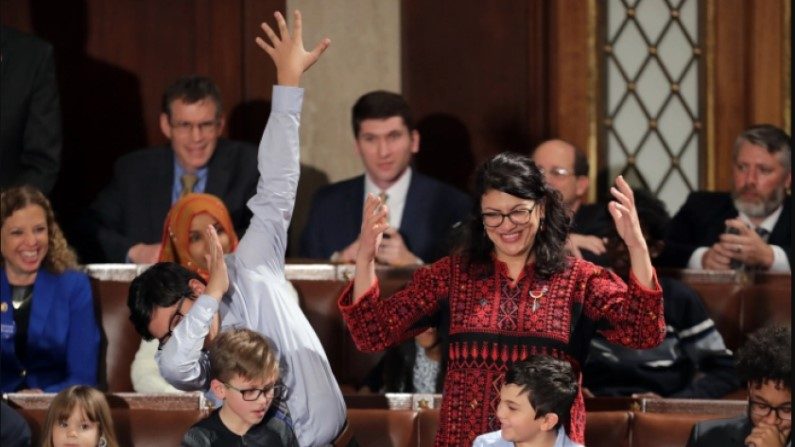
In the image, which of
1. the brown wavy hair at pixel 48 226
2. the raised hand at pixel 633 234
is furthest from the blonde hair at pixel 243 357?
the brown wavy hair at pixel 48 226

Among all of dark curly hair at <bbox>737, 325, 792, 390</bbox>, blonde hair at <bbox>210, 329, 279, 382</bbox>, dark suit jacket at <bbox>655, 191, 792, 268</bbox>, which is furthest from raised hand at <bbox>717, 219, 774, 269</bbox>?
blonde hair at <bbox>210, 329, 279, 382</bbox>

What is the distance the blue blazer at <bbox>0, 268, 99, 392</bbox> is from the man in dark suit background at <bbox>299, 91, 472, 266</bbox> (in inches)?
33.0

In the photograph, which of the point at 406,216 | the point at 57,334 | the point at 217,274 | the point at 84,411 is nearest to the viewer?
the point at 217,274

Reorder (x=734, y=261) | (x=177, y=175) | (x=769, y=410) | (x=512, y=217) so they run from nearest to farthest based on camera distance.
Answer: (x=512, y=217) → (x=769, y=410) → (x=734, y=261) → (x=177, y=175)

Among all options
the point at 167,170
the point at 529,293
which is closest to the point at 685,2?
the point at 167,170

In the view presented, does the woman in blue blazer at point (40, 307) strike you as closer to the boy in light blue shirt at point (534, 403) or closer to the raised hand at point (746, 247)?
the boy in light blue shirt at point (534, 403)

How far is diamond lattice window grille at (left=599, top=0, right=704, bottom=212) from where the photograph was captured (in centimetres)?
579

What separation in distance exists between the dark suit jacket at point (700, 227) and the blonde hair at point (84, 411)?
186cm

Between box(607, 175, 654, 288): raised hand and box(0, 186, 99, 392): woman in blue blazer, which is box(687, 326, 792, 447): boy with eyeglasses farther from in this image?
box(0, 186, 99, 392): woman in blue blazer

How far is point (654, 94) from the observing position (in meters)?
5.80

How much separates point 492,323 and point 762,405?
593 millimetres

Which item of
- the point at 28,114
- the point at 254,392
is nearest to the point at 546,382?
the point at 254,392

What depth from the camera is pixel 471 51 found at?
19.3 feet

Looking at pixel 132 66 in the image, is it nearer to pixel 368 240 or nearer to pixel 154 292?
pixel 154 292
